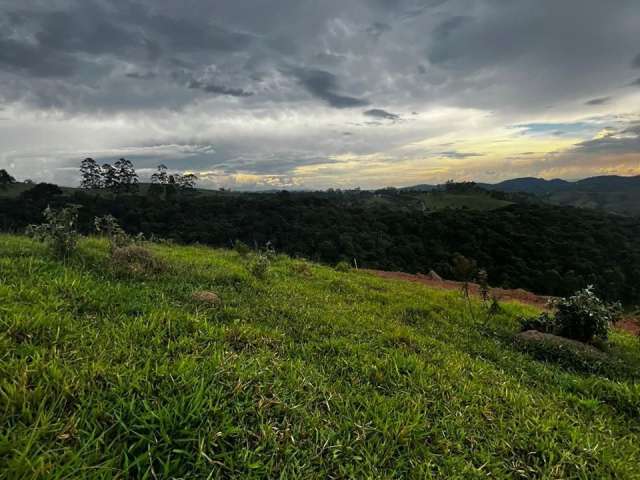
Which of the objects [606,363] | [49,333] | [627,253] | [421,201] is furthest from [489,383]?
[421,201]

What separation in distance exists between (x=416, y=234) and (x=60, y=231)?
56.4 metres

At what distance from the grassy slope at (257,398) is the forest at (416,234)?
3475 cm

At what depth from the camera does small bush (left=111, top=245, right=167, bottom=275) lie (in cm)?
603

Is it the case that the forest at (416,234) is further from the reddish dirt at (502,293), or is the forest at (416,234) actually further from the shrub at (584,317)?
the shrub at (584,317)

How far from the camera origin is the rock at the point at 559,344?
6.10 meters

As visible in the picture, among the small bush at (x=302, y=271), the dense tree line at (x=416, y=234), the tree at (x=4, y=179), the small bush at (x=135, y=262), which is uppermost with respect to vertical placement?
the tree at (x=4, y=179)

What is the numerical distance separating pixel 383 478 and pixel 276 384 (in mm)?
1163

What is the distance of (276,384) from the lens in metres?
3.00

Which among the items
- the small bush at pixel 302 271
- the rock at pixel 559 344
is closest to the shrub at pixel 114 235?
the small bush at pixel 302 271

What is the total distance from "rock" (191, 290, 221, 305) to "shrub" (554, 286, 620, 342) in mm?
7333

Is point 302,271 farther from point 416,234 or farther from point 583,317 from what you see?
point 416,234

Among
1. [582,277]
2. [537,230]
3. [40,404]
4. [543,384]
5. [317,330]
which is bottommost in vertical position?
[582,277]

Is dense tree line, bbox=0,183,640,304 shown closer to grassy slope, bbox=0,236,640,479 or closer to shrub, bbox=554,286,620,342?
shrub, bbox=554,286,620,342

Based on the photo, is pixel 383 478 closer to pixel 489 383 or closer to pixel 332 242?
pixel 489 383
